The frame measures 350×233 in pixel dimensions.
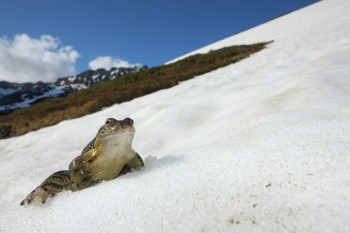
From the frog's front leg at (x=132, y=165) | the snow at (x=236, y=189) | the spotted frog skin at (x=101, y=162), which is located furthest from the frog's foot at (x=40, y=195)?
the frog's front leg at (x=132, y=165)

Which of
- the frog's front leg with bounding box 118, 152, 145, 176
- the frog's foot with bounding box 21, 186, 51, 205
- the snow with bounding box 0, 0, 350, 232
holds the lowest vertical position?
the snow with bounding box 0, 0, 350, 232

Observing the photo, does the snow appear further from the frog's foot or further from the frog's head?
the frog's head

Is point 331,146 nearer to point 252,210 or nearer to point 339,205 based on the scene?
point 339,205

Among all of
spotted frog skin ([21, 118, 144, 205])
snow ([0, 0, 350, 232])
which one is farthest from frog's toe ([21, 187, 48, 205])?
snow ([0, 0, 350, 232])

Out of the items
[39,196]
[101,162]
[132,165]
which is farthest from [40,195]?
[132,165]

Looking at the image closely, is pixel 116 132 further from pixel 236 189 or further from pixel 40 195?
pixel 236 189

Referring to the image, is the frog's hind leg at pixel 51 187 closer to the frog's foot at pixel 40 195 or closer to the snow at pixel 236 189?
the frog's foot at pixel 40 195

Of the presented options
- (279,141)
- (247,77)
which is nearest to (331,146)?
(279,141)
